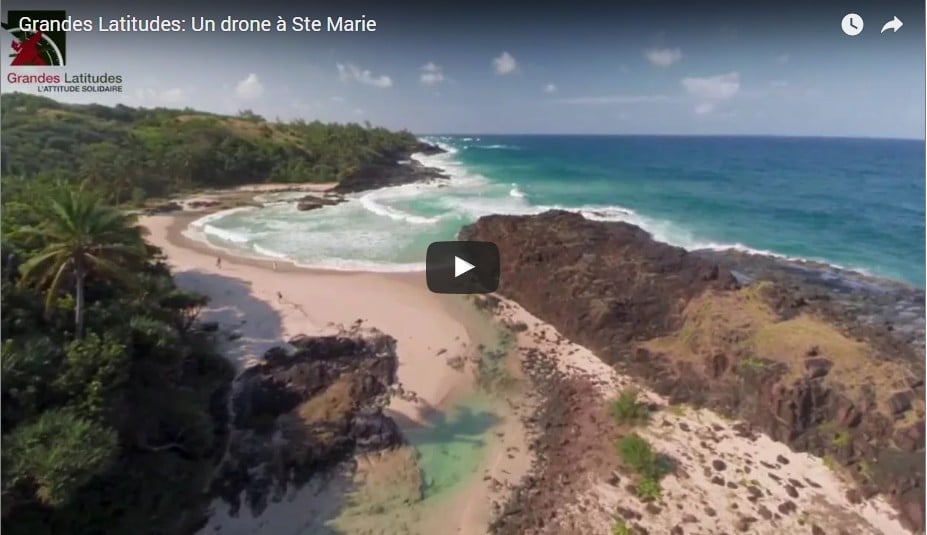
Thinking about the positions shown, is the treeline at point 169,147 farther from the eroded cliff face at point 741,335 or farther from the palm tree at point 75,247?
the eroded cliff face at point 741,335

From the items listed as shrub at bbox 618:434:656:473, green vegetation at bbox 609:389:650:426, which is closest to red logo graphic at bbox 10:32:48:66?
shrub at bbox 618:434:656:473

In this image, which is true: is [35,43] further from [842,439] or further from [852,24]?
[842,439]

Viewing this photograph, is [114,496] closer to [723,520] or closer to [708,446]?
[723,520]

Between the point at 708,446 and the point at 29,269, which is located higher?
the point at 29,269

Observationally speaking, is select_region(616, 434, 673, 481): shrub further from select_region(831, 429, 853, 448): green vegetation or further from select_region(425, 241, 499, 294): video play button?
select_region(425, 241, 499, 294): video play button

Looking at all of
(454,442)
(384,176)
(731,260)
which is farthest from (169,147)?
(731,260)

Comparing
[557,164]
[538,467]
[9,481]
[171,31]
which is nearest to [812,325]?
[538,467]
